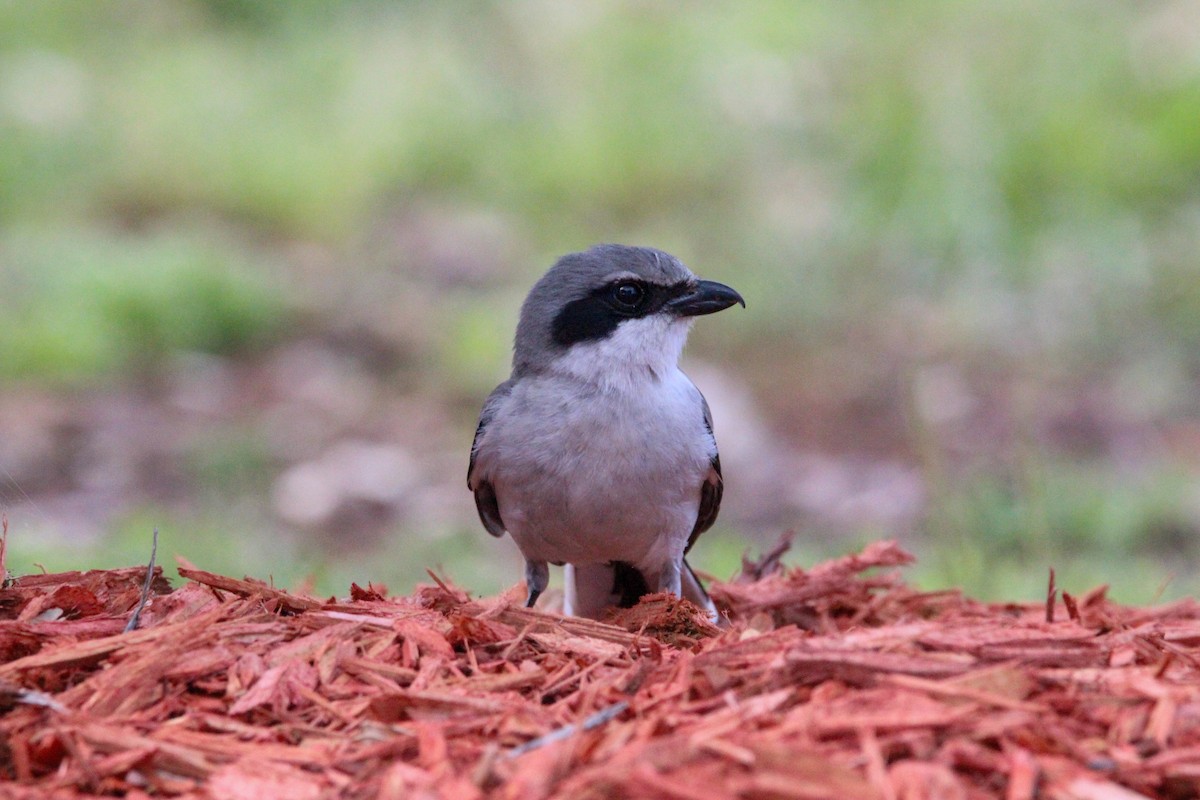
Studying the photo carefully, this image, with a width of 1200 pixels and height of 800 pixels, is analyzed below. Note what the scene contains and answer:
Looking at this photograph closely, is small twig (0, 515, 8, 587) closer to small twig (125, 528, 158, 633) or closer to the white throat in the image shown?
small twig (125, 528, 158, 633)

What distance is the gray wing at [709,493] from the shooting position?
18.6ft

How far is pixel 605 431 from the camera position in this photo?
17.4ft

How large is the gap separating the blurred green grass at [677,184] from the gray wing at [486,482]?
193cm

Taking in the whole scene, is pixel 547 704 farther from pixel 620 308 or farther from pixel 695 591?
pixel 620 308

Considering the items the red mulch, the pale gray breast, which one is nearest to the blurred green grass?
the pale gray breast

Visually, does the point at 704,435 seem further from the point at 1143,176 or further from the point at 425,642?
the point at 1143,176

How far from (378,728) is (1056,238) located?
9.37m

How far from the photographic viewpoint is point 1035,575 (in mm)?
7055

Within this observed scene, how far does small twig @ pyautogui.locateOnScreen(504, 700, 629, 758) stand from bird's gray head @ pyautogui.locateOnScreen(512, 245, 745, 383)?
240 centimetres

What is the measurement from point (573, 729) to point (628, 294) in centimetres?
275

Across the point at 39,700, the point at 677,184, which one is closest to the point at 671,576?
the point at 39,700

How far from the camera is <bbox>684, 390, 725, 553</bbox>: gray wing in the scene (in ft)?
18.6

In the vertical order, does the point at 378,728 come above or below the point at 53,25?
below

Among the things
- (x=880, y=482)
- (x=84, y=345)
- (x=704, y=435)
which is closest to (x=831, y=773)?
(x=704, y=435)
